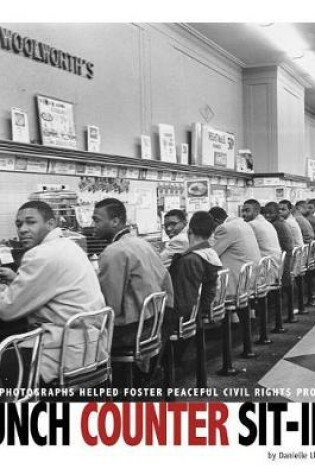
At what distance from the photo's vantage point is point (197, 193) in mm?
5172

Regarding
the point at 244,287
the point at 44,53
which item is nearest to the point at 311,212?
the point at 244,287

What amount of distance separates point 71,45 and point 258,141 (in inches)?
177

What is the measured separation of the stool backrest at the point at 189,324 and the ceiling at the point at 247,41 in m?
3.87

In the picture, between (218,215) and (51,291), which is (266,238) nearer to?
(218,215)

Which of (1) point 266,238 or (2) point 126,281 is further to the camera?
(1) point 266,238

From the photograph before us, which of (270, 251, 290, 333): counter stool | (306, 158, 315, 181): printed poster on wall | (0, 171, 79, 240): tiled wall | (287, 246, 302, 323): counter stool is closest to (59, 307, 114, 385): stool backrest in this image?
(0, 171, 79, 240): tiled wall

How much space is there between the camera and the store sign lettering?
13.0 feet

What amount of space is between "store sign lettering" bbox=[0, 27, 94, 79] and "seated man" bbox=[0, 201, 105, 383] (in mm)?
1818

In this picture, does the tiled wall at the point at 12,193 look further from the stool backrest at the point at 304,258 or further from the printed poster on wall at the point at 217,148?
the printed poster on wall at the point at 217,148

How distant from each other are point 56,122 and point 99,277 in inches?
67.4

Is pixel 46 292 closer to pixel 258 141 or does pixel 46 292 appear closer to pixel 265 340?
pixel 265 340

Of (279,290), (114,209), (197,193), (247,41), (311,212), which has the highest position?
(247,41)

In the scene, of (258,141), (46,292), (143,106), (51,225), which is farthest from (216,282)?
(258,141)

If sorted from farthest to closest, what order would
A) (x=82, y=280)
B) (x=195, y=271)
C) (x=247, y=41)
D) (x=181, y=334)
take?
(x=247, y=41), (x=195, y=271), (x=181, y=334), (x=82, y=280)
